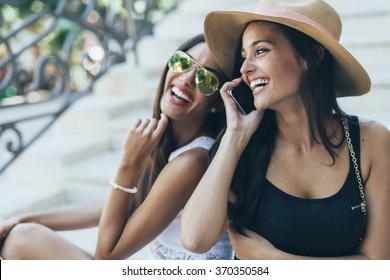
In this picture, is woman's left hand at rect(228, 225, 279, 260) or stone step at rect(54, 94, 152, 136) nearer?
woman's left hand at rect(228, 225, 279, 260)

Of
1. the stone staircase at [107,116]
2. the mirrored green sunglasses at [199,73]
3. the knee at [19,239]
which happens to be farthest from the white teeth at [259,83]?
the stone staircase at [107,116]

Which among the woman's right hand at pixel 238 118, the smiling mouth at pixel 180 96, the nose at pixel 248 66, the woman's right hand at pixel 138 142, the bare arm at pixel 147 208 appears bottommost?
the bare arm at pixel 147 208

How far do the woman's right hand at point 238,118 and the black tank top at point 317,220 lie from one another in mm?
188

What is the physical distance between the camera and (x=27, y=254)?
5.51 feet

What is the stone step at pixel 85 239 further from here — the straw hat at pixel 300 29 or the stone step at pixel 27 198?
the straw hat at pixel 300 29

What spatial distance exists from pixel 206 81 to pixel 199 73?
4 centimetres

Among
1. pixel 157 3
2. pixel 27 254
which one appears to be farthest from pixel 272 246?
pixel 157 3

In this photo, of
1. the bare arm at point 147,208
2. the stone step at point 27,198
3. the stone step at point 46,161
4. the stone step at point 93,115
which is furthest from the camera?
the stone step at point 93,115

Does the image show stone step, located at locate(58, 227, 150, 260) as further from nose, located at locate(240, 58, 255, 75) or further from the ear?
nose, located at locate(240, 58, 255, 75)

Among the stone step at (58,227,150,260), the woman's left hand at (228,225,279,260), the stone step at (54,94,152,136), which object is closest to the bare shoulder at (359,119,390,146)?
the woman's left hand at (228,225,279,260)

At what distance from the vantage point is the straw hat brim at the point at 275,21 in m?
1.31

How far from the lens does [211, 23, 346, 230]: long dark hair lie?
1.39 meters

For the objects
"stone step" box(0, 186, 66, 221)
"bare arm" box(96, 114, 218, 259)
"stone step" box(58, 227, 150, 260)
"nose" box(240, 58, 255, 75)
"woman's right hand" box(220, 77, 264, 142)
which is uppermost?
"nose" box(240, 58, 255, 75)
